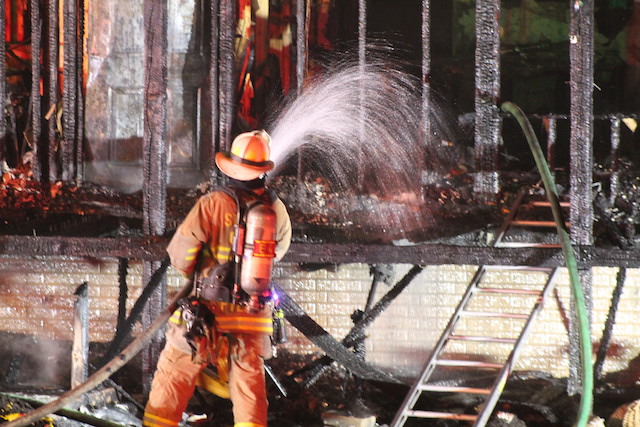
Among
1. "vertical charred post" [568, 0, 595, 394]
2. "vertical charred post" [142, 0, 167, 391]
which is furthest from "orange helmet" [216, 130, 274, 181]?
"vertical charred post" [568, 0, 595, 394]

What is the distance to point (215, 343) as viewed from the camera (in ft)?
15.2

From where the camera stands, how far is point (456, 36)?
9.82 m

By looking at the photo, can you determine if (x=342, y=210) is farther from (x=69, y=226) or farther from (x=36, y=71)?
(x=36, y=71)

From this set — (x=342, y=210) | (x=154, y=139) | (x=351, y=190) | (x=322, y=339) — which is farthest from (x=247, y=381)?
(x=351, y=190)

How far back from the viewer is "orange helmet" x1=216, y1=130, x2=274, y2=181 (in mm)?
4637

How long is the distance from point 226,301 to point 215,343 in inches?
11.9

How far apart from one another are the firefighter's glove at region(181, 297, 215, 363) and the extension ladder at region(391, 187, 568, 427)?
6.62ft

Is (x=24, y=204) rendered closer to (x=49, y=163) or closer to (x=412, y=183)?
(x=49, y=163)

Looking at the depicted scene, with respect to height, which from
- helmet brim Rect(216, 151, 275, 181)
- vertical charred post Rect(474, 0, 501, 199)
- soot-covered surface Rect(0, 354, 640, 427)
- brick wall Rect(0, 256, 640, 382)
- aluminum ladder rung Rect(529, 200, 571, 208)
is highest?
vertical charred post Rect(474, 0, 501, 199)

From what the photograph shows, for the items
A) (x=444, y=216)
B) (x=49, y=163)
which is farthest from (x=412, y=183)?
(x=49, y=163)

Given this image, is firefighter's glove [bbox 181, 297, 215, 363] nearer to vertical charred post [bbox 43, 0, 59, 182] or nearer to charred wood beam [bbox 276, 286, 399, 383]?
charred wood beam [bbox 276, 286, 399, 383]

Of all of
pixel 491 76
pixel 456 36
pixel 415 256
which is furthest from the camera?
pixel 456 36

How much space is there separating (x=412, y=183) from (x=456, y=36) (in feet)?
11.5

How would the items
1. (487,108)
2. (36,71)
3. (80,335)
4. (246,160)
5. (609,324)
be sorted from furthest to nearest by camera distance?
(609,324)
(36,71)
(487,108)
(80,335)
(246,160)
